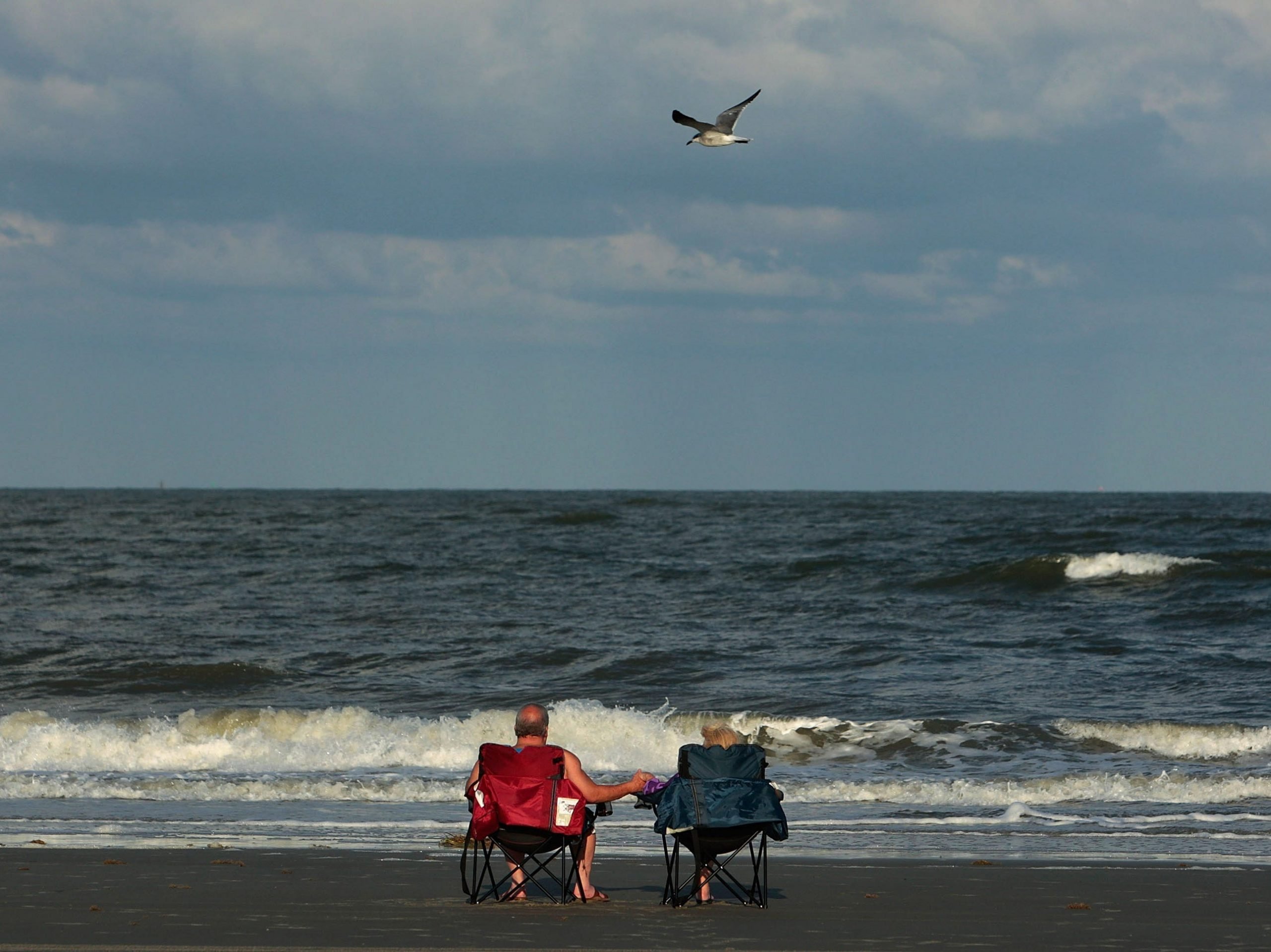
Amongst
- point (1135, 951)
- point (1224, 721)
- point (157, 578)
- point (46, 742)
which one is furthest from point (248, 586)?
point (1135, 951)

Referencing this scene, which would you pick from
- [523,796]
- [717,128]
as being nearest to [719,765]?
[523,796]

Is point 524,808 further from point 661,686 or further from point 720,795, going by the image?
point 661,686

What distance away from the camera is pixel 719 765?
7.27 m

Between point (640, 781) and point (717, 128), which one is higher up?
point (717, 128)

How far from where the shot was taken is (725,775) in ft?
23.8

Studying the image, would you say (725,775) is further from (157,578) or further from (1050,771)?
(157,578)

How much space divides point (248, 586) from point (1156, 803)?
22.4m

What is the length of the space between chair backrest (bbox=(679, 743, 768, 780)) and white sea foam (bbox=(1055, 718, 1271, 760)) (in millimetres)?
7968

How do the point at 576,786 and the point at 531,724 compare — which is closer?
the point at 576,786

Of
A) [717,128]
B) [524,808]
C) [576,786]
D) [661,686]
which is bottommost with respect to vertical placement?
[661,686]

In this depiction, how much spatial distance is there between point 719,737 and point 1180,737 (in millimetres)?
8468

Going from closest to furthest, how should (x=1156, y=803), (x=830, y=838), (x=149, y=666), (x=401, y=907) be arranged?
(x=401, y=907) < (x=830, y=838) < (x=1156, y=803) < (x=149, y=666)

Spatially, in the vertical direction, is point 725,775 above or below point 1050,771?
above

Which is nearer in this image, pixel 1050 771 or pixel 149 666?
pixel 1050 771
